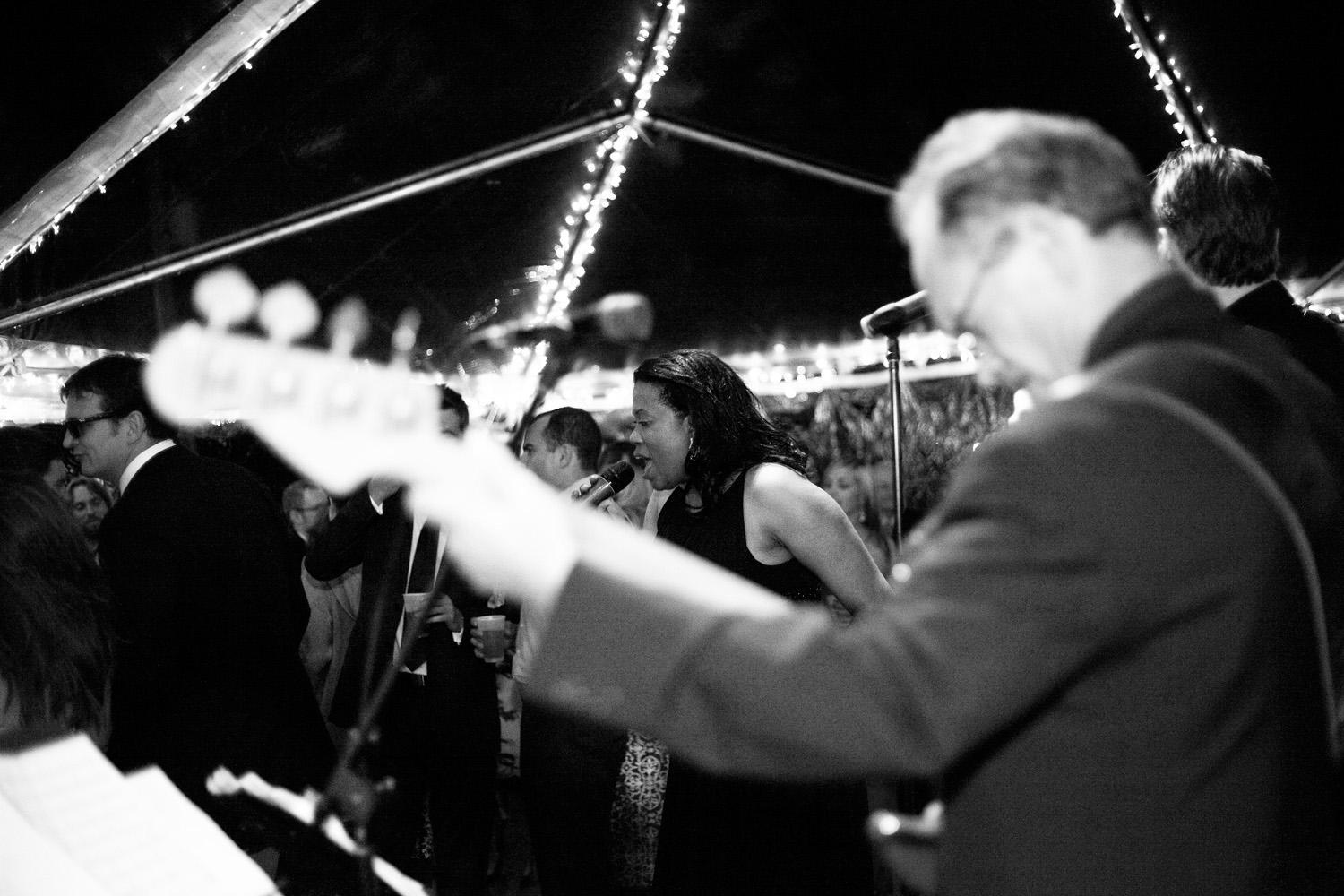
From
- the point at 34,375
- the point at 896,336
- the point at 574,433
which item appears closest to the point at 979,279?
the point at 896,336

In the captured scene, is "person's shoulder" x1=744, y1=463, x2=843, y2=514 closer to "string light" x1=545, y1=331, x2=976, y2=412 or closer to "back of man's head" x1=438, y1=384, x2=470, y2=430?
"back of man's head" x1=438, y1=384, x2=470, y2=430

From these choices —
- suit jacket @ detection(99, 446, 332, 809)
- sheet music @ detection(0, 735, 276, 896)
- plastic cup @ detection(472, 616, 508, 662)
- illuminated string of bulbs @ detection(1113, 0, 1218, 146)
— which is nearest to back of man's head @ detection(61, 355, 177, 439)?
suit jacket @ detection(99, 446, 332, 809)

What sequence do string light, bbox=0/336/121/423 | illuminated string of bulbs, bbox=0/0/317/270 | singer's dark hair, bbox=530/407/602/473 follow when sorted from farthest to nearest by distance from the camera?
1. string light, bbox=0/336/121/423
2. singer's dark hair, bbox=530/407/602/473
3. illuminated string of bulbs, bbox=0/0/317/270

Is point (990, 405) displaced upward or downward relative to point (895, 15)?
downward

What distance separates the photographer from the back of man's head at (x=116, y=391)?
3828mm

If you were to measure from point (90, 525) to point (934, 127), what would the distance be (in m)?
4.40

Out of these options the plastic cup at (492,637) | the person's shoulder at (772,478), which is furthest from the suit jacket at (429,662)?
the person's shoulder at (772,478)

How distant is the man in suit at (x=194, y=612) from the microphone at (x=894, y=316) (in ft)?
6.62

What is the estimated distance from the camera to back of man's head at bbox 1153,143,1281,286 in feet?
8.12

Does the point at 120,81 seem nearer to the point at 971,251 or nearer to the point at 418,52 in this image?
the point at 418,52

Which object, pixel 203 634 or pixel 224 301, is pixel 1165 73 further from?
pixel 224 301

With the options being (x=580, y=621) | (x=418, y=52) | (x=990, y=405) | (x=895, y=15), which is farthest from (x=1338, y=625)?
(x=990, y=405)

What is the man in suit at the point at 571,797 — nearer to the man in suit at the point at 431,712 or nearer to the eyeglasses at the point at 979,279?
the man in suit at the point at 431,712

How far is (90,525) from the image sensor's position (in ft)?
18.7
